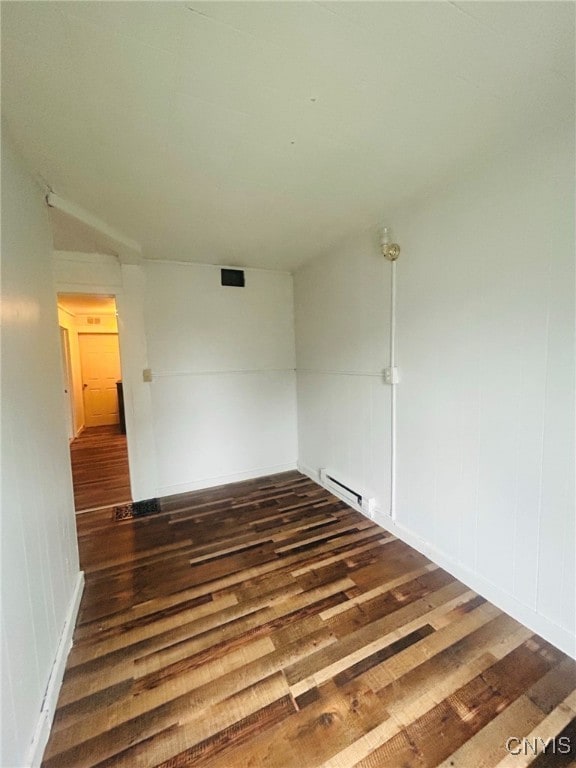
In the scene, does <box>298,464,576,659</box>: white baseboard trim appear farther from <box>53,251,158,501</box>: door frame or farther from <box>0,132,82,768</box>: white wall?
<box>53,251,158,501</box>: door frame

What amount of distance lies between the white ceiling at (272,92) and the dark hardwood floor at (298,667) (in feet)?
7.77

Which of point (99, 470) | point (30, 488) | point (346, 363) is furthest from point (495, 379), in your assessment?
point (99, 470)

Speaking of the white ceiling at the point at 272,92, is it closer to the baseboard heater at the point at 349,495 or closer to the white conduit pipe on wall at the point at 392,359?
the white conduit pipe on wall at the point at 392,359

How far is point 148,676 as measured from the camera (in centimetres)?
136

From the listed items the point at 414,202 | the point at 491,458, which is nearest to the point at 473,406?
the point at 491,458

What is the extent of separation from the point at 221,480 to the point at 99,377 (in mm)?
5048

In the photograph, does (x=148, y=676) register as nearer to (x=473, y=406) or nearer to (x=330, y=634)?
(x=330, y=634)

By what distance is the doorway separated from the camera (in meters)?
4.46

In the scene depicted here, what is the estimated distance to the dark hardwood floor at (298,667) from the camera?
110 cm

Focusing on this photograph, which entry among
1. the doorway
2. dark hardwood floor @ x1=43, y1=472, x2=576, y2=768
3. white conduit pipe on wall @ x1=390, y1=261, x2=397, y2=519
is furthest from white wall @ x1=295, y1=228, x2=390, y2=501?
the doorway

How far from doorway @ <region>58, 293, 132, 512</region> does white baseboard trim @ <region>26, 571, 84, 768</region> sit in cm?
237

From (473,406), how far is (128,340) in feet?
9.42

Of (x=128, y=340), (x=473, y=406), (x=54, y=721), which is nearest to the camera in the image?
(x=54, y=721)

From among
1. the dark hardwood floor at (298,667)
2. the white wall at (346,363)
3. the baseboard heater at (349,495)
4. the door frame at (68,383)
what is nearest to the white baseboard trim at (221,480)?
the white wall at (346,363)
